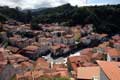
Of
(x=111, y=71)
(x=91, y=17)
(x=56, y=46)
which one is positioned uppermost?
(x=111, y=71)

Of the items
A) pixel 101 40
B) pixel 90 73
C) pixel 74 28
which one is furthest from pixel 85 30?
pixel 90 73

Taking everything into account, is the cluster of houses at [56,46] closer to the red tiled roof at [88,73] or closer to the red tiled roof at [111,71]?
the red tiled roof at [88,73]

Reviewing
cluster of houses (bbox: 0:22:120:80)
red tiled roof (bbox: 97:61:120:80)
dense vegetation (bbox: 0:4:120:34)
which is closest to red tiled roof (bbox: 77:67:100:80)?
cluster of houses (bbox: 0:22:120:80)

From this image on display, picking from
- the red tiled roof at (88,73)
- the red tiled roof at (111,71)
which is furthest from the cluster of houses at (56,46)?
the red tiled roof at (111,71)

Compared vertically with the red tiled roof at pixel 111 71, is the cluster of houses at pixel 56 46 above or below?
below

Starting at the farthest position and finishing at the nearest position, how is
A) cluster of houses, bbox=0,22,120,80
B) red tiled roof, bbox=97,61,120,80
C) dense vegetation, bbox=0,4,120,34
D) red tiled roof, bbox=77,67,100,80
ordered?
dense vegetation, bbox=0,4,120,34, cluster of houses, bbox=0,22,120,80, red tiled roof, bbox=77,67,100,80, red tiled roof, bbox=97,61,120,80

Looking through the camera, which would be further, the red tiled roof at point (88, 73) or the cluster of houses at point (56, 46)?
the cluster of houses at point (56, 46)

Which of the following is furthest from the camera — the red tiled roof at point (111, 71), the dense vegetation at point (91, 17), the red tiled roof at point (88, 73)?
the dense vegetation at point (91, 17)

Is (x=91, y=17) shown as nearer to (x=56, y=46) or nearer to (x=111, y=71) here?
(x=56, y=46)

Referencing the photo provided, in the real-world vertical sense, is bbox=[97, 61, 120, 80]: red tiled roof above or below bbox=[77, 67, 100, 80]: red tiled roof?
above

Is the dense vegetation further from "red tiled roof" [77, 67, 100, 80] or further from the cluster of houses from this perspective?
"red tiled roof" [77, 67, 100, 80]

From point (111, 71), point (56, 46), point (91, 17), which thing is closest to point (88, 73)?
point (111, 71)
